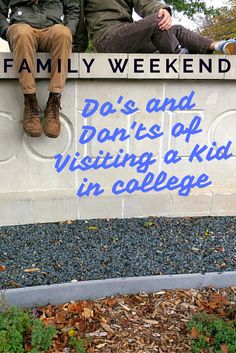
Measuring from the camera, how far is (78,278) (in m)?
3.22

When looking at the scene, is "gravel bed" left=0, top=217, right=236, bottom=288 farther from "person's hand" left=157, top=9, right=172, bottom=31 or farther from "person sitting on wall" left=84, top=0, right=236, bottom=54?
"person's hand" left=157, top=9, right=172, bottom=31

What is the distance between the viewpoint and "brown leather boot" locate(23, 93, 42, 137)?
3.75 meters

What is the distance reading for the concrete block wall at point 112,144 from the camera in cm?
398

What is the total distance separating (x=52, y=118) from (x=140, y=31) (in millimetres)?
1101

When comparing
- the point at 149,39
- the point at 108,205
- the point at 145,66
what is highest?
the point at 149,39

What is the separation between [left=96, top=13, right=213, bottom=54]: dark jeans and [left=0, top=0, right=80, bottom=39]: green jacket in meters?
0.39

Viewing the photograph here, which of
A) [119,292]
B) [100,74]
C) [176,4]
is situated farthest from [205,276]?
[176,4]

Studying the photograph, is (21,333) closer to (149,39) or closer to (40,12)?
(40,12)

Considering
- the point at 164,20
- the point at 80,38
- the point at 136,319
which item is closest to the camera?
the point at 136,319

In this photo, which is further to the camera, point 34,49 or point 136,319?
point 34,49

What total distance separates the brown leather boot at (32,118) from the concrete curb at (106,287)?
137cm

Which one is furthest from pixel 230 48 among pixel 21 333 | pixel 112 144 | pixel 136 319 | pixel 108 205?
pixel 21 333

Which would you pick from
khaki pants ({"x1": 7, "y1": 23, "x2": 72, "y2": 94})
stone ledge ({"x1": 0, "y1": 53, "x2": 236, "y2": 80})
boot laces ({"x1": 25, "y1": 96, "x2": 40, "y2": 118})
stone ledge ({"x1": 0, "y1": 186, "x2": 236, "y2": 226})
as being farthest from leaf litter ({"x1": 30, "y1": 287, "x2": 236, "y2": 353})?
stone ledge ({"x1": 0, "y1": 53, "x2": 236, "y2": 80})

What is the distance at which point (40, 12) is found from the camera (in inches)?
154
